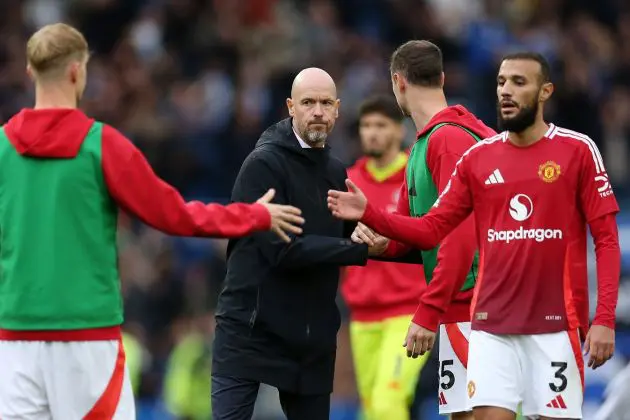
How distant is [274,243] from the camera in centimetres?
820

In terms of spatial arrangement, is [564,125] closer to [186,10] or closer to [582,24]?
[582,24]

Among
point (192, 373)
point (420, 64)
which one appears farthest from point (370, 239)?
point (192, 373)

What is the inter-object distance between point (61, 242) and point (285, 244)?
1626mm

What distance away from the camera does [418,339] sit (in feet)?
26.9

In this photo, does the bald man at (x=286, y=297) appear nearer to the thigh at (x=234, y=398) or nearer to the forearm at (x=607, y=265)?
the thigh at (x=234, y=398)

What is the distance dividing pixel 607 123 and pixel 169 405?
609 cm

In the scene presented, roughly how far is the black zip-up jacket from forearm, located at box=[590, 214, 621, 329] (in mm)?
1359

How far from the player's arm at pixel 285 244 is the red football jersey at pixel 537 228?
33 cm

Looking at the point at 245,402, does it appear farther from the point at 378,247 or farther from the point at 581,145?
the point at 581,145

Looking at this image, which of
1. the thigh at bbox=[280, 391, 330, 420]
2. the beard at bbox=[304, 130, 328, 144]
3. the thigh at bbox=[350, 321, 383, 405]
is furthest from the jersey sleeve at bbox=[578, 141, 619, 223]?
the thigh at bbox=[350, 321, 383, 405]

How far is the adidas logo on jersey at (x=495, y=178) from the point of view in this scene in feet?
25.9

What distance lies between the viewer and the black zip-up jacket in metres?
8.37

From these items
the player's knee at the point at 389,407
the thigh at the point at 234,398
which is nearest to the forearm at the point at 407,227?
the thigh at the point at 234,398

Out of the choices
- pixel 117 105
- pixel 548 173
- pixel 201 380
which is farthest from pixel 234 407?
pixel 117 105
